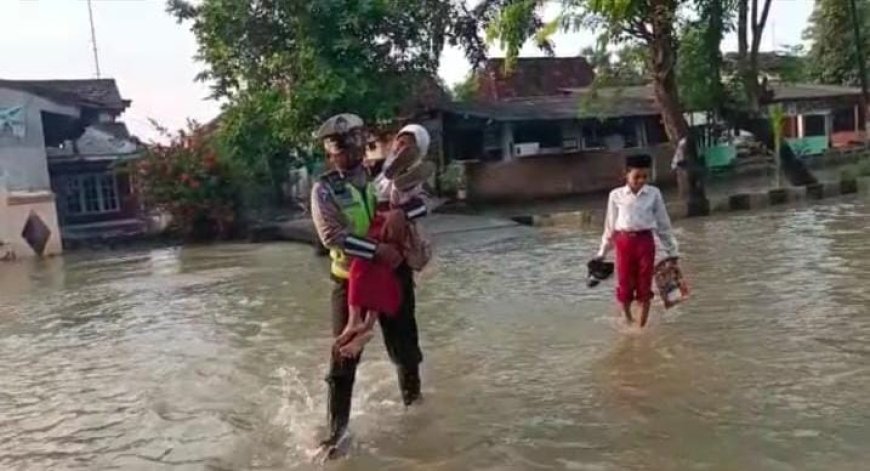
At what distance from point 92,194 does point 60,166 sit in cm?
151

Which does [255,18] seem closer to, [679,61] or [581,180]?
[679,61]

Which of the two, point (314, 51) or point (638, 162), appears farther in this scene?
point (314, 51)

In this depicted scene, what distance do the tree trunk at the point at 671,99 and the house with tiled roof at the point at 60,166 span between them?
1333 centimetres

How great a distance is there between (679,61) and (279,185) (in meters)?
11.1

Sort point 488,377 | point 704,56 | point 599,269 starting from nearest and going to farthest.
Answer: point 488,377, point 599,269, point 704,56

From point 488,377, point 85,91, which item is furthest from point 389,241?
point 85,91

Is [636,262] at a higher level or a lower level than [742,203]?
higher

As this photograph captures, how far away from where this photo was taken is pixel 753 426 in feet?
17.6

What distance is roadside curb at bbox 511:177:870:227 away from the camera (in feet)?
66.1

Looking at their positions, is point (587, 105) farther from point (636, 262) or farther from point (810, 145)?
point (636, 262)

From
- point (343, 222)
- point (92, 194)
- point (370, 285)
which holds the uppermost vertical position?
point (343, 222)

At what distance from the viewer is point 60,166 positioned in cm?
2597

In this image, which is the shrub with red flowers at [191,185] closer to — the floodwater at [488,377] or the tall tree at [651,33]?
the tall tree at [651,33]

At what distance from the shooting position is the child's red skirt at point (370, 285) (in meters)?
5.21
